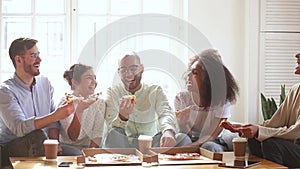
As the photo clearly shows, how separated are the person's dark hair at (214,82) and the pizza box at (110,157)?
0.77 meters

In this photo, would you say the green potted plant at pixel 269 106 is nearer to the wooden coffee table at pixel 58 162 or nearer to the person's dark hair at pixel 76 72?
the wooden coffee table at pixel 58 162

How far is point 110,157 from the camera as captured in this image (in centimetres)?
291

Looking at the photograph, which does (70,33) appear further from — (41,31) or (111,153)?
(111,153)

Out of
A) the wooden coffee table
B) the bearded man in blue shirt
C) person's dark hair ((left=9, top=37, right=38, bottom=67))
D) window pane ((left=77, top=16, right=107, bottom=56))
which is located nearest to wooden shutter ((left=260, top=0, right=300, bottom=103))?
window pane ((left=77, top=16, right=107, bottom=56))

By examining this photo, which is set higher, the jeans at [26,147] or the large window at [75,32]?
the large window at [75,32]

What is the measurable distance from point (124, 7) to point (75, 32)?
47cm

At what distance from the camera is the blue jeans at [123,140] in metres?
3.36

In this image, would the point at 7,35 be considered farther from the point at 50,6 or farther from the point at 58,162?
the point at 58,162

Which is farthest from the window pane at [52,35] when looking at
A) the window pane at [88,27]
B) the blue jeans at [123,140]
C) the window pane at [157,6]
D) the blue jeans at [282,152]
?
the blue jeans at [282,152]

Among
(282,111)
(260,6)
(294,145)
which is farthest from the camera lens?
(260,6)

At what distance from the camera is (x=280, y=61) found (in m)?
4.40

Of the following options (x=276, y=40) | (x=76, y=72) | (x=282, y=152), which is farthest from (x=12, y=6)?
(x=282, y=152)

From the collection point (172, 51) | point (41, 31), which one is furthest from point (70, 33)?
point (172, 51)

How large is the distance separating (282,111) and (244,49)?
1206 millimetres
